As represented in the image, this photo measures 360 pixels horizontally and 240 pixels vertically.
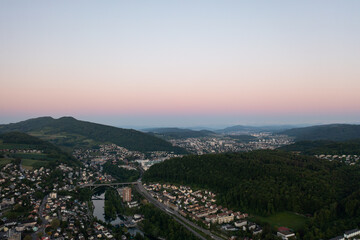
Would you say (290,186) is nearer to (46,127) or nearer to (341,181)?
(341,181)

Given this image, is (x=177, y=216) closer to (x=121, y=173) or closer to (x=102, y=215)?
(x=102, y=215)

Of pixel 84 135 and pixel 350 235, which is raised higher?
pixel 84 135

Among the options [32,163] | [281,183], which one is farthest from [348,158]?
[32,163]

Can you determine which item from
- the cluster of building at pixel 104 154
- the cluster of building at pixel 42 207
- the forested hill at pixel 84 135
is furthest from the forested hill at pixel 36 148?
the forested hill at pixel 84 135

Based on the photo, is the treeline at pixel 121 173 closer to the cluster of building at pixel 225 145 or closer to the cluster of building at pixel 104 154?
the cluster of building at pixel 104 154

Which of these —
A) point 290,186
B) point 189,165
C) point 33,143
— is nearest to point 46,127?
point 33,143

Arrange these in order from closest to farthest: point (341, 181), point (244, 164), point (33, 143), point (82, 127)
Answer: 1. point (341, 181)
2. point (244, 164)
3. point (33, 143)
4. point (82, 127)
